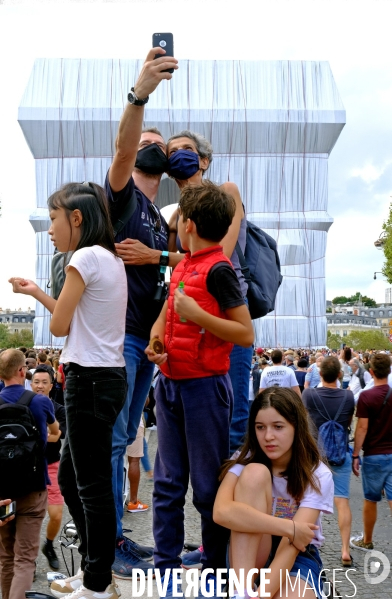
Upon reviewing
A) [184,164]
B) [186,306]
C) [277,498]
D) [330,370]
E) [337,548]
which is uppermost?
[184,164]

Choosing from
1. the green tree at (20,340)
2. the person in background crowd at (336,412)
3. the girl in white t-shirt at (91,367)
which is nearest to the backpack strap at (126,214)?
the girl in white t-shirt at (91,367)

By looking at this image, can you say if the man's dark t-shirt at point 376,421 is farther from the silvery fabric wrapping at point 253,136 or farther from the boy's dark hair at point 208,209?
the silvery fabric wrapping at point 253,136

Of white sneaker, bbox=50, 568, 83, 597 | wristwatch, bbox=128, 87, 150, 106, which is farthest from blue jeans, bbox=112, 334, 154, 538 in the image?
wristwatch, bbox=128, 87, 150, 106

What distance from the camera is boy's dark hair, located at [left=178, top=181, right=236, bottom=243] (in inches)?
102

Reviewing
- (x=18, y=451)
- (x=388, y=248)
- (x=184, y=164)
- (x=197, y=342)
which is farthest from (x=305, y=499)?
(x=388, y=248)

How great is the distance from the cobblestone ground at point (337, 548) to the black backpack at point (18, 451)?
0.96 metres

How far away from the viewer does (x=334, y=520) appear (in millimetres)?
6215

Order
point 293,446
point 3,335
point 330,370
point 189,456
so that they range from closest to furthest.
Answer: point 189,456 → point 293,446 → point 330,370 → point 3,335

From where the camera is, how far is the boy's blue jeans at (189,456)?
259cm

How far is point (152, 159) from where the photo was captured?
3.15 meters

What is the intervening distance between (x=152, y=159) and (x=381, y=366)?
3.18 meters

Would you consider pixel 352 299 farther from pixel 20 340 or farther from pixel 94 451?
pixel 94 451

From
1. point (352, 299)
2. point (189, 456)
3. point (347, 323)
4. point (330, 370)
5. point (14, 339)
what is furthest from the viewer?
point (352, 299)

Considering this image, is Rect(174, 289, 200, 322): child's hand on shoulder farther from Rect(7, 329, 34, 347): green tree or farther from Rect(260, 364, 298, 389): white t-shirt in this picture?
Rect(7, 329, 34, 347): green tree
